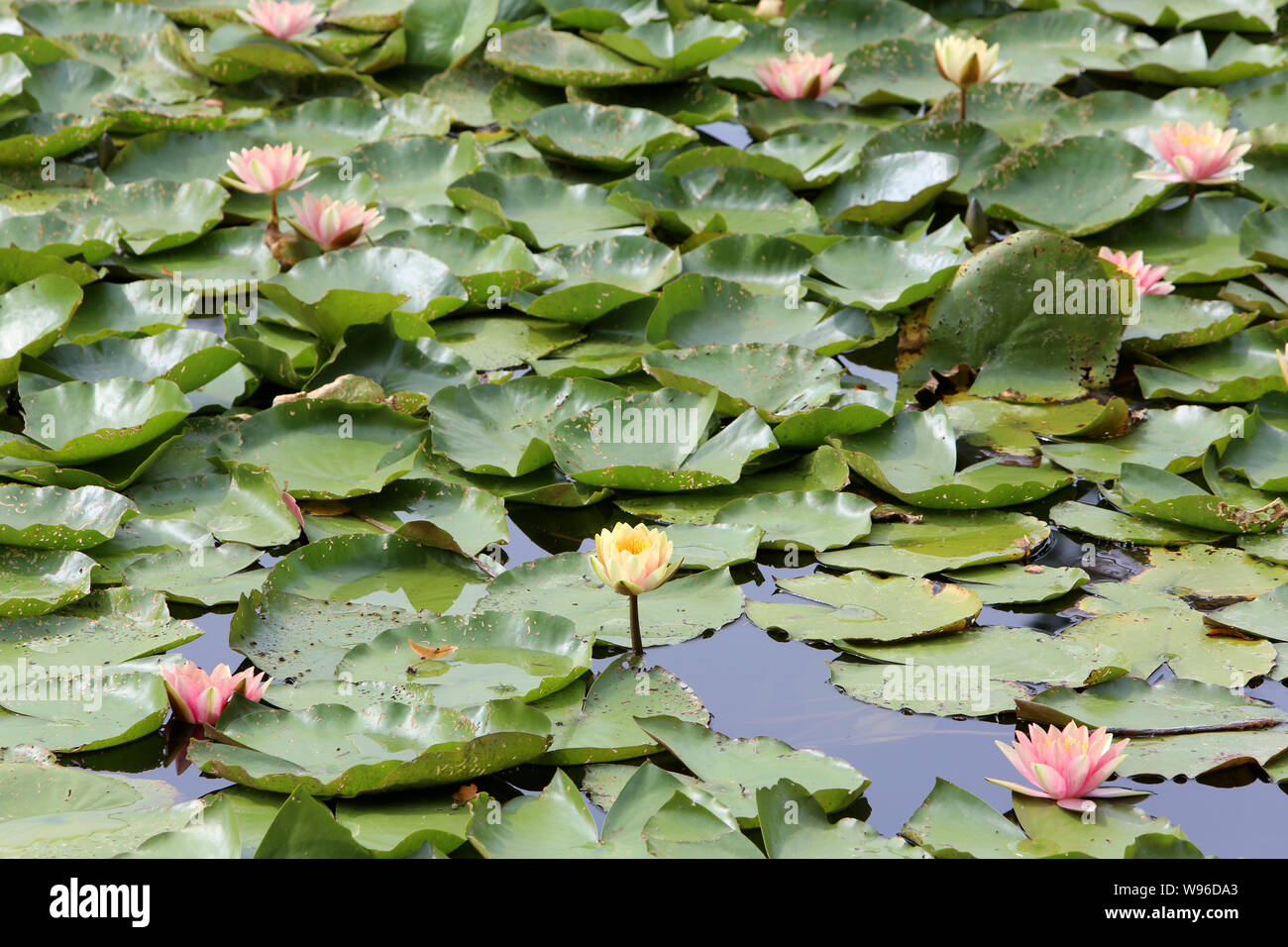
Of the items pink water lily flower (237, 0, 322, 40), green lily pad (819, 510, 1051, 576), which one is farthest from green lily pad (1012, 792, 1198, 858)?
pink water lily flower (237, 0, 322, 40)

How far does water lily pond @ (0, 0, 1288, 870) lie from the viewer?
6.48 ft

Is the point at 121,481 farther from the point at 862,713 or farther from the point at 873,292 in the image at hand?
the point at 873,292

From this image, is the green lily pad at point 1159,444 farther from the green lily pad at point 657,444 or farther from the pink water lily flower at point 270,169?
the pink water lily flower at point 270,169

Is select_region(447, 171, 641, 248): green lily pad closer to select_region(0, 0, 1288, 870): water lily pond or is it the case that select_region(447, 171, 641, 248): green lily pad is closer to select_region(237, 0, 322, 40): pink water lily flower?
select_region(0, 0, 1288, 870): water lily pond

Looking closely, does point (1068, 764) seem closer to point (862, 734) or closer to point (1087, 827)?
point (1087, 827)

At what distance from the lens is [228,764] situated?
1905 mm

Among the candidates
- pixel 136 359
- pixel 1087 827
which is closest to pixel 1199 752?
pixel 1087 827

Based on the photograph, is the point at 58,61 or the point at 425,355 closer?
the point at 425,355

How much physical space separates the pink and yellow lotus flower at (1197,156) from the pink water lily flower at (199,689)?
283 centimetres

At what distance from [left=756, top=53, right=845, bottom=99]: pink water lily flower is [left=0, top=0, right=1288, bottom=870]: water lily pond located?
17 millimetres

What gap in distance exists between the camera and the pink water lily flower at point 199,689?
2.05 m
